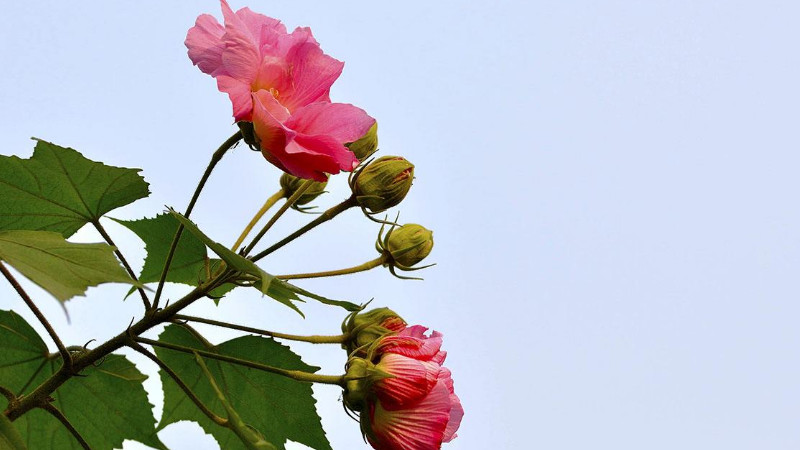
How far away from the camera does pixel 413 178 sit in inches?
67.4

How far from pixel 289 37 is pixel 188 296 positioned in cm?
44

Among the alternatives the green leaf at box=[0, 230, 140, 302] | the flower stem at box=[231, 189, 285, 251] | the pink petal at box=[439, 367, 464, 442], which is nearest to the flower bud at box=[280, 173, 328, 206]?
the flower stem at box=[231, 189, 285, 251]

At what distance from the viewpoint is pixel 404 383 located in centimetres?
148

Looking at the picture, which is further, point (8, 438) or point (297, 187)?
point (297, 187)

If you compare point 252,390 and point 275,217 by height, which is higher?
point 275,217

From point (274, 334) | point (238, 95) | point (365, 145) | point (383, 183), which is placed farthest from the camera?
point (365, 145)

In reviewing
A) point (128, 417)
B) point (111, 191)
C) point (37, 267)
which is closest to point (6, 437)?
point (37, 267)

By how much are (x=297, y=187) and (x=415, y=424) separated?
573 mm

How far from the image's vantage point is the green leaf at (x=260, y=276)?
1266 millimetres

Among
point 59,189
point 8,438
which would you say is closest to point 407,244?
point 59,189

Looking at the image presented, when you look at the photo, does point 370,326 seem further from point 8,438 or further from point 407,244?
point 8,438

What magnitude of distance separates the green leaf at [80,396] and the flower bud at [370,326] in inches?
14.1

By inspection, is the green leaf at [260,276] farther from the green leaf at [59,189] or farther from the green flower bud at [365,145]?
the green flower bud at [365,145]

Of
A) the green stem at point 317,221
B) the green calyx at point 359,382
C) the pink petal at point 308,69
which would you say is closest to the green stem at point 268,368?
the green calyx at point 359,382
